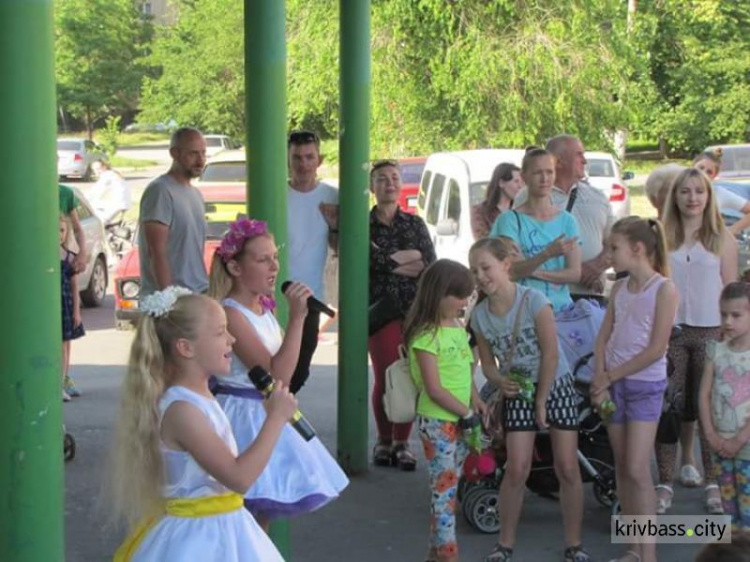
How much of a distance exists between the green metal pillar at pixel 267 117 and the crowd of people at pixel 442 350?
56 cm

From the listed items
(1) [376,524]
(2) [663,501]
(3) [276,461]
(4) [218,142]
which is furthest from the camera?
(4) [218,142]

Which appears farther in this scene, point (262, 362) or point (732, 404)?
point (732, 404)

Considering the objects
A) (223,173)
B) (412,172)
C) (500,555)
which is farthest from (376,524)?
(412,172)

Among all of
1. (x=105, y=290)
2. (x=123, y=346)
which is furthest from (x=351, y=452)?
(x=105, y=290)

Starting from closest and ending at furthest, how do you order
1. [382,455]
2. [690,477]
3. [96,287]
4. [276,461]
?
[276,461] < [690,477] < [382,455] < [96,287]

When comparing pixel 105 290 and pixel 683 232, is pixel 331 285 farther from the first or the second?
pixel 105 290

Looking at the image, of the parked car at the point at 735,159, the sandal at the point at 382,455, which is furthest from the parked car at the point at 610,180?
the sandal at the point at 382,455

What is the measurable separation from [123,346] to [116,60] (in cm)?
5183

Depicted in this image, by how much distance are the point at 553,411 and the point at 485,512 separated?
0.92m

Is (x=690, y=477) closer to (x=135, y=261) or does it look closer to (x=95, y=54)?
(x=135, y=261)

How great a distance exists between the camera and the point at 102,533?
6512 mm

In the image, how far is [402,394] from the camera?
5.84 metres

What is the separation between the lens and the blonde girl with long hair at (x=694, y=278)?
6758mm

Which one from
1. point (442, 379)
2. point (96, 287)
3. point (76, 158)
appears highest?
point (442, 379)
